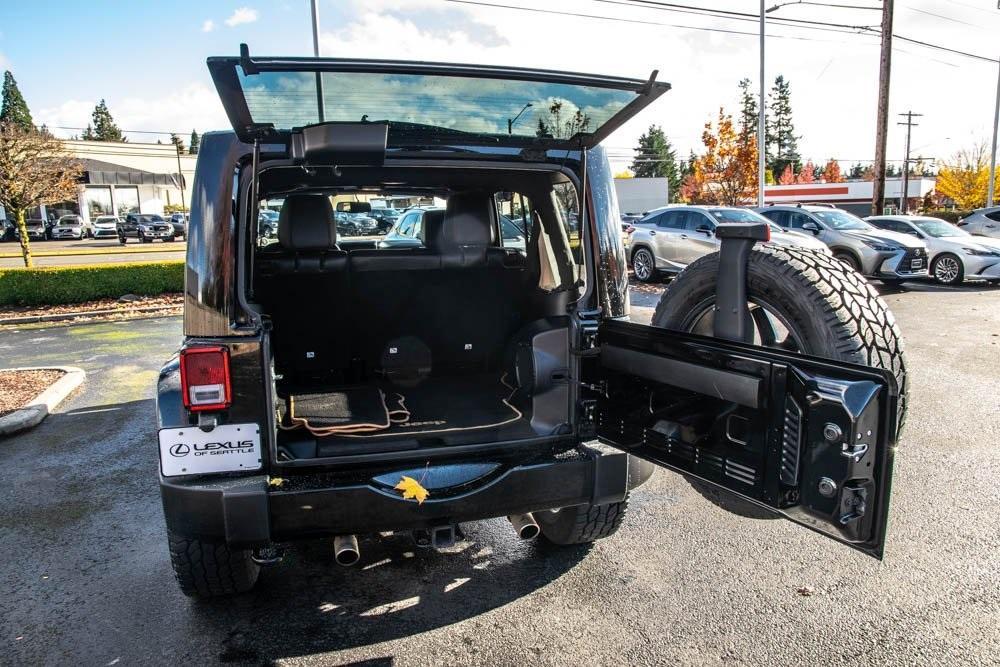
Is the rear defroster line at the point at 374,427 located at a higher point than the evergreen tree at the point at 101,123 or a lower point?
lower

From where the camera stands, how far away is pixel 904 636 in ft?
8.89

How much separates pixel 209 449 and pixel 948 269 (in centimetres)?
1639

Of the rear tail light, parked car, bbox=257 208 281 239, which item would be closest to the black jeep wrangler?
the rear tail light

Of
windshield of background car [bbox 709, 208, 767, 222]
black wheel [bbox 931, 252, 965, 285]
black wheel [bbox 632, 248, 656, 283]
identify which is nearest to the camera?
windshield of background car [bbox 709, 208, 767, 222]

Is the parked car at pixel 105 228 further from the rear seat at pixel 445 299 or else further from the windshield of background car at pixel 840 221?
the rear seat at pixel 445 299

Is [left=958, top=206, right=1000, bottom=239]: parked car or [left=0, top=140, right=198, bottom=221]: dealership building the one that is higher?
[left=0, top=140, right=198, bottom=221]: dealership building

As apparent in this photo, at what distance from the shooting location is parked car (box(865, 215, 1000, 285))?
1439cm

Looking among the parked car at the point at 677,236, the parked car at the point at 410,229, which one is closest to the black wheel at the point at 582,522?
the parked car at the point at 410,229

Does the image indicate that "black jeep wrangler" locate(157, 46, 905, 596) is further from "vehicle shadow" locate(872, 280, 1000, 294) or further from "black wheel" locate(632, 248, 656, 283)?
"vehicle shadow" locate(872, 280, 1000, 294)

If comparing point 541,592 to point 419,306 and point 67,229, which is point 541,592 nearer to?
point 419,306

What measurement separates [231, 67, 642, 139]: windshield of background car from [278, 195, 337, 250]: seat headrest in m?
1.02

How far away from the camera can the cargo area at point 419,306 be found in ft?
11.6

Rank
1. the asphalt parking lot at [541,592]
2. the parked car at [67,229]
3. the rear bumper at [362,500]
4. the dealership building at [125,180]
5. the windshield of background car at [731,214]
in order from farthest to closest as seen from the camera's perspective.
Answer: the dealership building at [125,180]
the parked car at [67,229]
the windshield of background car at [731,214]
the asphalt parking lot at [541,592]
the rear bumper at [362,500]

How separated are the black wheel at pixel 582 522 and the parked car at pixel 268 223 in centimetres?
237
